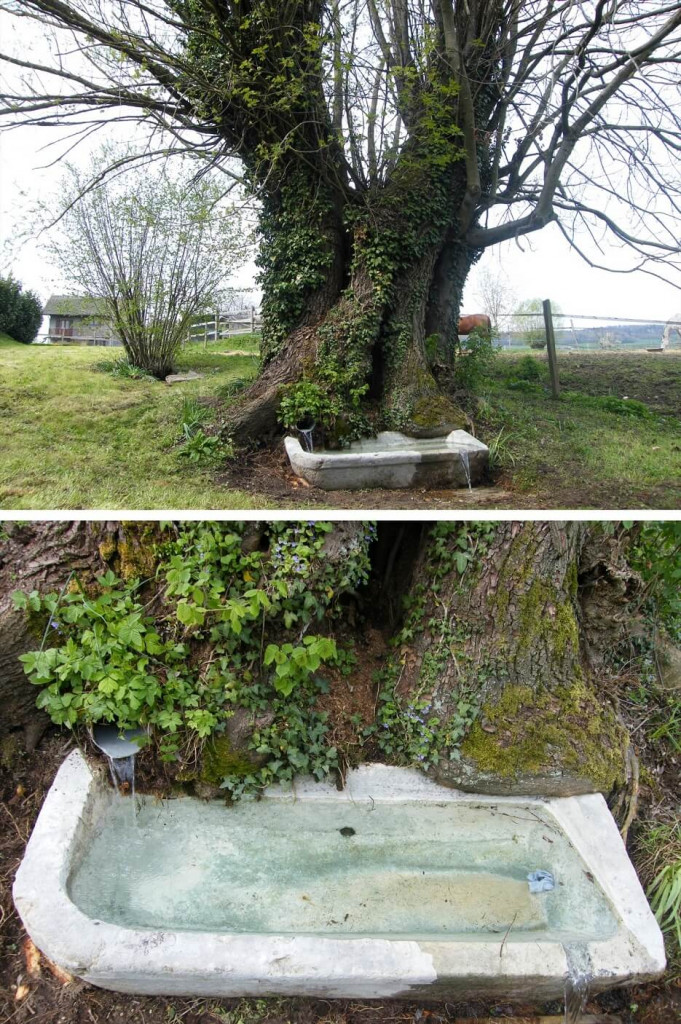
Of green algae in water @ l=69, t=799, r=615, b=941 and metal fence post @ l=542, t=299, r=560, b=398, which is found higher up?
metal fence post @ l=542, t=299, r=560, b=398

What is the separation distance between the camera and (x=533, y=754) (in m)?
3.68

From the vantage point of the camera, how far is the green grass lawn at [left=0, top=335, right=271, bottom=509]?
3893 millimetres

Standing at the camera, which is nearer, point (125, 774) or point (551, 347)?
point (125, 774)

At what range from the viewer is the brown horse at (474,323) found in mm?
5964

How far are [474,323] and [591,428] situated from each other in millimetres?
1469

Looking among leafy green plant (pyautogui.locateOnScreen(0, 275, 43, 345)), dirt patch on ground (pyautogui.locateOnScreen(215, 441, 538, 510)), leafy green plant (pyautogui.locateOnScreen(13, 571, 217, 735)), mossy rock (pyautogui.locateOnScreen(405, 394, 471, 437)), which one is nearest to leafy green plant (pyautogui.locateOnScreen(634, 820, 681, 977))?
dirt patch on ground (pyautogui.locateOnScreen(215, 441, 538, 510))

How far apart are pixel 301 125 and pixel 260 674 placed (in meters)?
4.26

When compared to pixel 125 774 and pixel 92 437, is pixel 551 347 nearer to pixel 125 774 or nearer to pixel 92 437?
pixel 92 437

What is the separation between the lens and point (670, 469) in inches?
192

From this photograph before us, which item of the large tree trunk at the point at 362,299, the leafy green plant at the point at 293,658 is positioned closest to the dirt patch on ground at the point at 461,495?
the large tree trunk at the point at 362,299

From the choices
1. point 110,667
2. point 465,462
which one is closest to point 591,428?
point 465,462

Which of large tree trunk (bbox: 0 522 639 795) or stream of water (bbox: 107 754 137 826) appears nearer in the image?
stream of water (bbox: 107 754 137 826)

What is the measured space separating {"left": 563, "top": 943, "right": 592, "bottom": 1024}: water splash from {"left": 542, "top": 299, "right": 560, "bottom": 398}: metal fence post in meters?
4.07

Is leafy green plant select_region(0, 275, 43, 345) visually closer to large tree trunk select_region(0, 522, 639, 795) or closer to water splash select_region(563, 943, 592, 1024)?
large tree trunk select_region(0, 522, 639, 795)
